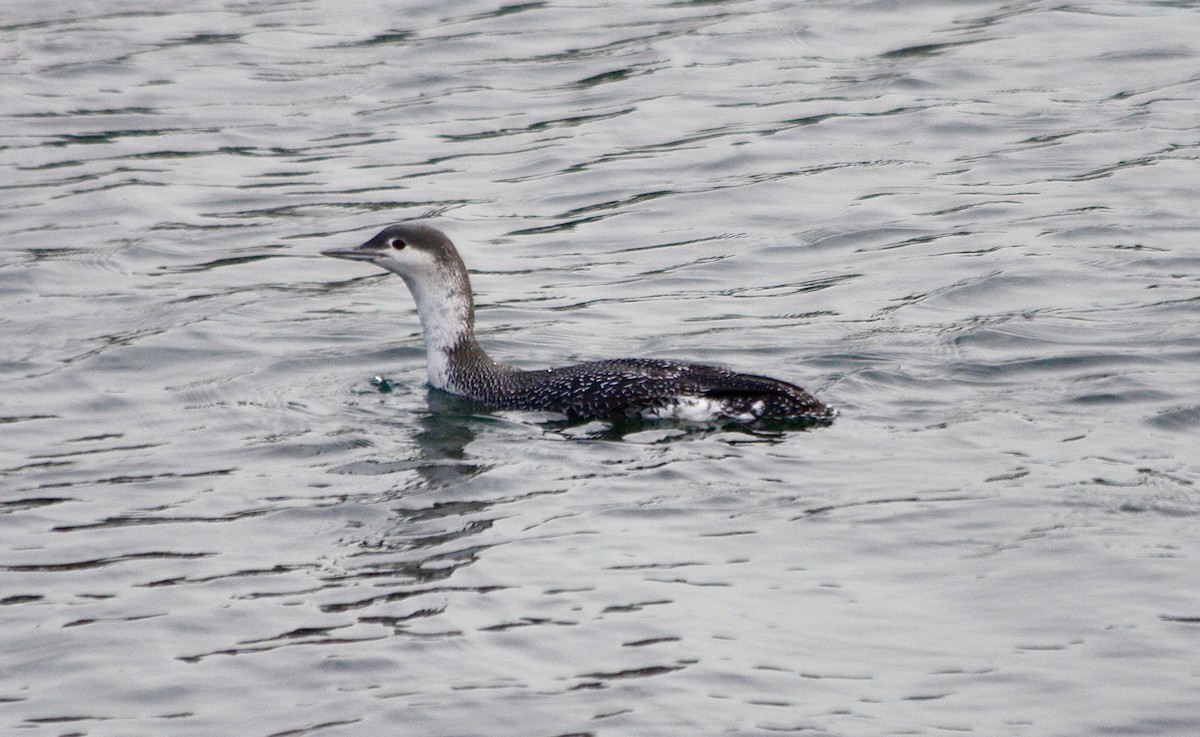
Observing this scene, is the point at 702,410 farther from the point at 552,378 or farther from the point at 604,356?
the point at 604,356

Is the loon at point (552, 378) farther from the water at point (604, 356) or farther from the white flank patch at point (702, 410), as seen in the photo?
the water at point (604, 356)

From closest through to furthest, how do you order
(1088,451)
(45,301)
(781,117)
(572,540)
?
(572,540)
(1088,451)
(45,301)
(781,117)

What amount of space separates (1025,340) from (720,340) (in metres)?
1.67

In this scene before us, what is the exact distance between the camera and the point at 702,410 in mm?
8836

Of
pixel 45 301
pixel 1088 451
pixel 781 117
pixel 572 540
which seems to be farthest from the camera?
pixel 781 117

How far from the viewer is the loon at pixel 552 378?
881cm

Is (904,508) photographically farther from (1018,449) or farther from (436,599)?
(436,599)

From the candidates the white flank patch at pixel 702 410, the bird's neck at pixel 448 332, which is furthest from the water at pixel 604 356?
the bird's neck at pixel 448 332

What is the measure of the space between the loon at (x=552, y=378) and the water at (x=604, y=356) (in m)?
0.17

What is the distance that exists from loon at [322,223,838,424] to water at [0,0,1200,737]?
0.17 metres

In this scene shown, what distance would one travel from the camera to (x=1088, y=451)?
8.39m

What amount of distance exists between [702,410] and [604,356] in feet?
5.58

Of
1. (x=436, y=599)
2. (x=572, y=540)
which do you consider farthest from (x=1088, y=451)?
(x=436, y=599)

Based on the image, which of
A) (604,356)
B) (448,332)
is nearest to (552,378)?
(448,332)
